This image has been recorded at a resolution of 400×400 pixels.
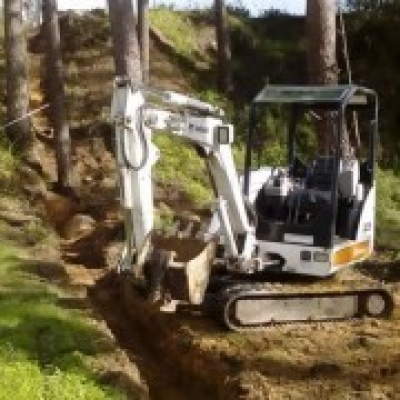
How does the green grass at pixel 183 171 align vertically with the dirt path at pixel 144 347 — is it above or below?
above

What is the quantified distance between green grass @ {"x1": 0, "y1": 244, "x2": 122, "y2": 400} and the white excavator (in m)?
0.96

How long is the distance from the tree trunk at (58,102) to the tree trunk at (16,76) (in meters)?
0.60

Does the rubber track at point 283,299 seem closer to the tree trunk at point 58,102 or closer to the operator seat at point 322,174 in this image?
the operator seat at point 322,174

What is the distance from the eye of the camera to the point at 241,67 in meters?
25.0

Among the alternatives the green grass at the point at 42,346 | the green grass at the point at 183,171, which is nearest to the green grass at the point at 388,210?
the green grass at the point at 183,171

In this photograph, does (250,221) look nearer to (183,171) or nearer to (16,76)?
(183,171)

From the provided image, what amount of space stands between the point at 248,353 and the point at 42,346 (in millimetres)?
2363

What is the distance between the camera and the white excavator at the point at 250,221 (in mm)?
9117

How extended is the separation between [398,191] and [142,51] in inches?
282

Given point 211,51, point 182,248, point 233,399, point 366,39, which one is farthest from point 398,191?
point 233,399

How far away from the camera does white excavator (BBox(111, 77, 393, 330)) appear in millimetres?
9117

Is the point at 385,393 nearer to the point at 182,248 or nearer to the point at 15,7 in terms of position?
the point at 182,248

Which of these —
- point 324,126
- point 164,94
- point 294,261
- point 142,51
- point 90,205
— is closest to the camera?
point 164,94

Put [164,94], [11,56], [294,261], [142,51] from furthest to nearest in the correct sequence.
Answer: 1. [142,51]
2. [11,56]
3. [294,261]
4. [164,94]
